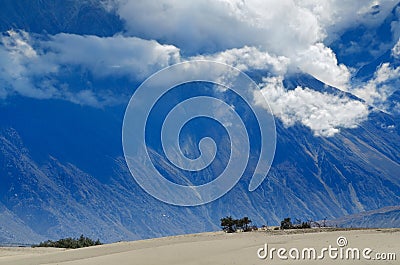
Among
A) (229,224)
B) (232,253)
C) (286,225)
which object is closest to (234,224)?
(229,224)

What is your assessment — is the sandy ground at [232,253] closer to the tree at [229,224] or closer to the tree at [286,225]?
the tree at [229,224]

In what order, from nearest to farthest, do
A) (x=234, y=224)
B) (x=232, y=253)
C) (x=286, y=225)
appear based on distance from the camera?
(x=232, y=253) → (x=286, y=225) → (x=234, y=224)

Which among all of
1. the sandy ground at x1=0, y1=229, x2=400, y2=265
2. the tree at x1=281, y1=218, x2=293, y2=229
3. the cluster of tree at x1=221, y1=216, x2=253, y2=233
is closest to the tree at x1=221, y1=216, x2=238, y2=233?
the cluster of tree at x1=221, y1=216, x2=253, y2=233

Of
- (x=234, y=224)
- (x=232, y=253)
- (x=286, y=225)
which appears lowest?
(x=232, y=253)

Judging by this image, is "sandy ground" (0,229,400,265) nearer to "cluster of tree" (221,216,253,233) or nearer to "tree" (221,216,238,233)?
"tree" (221,216,238,233)

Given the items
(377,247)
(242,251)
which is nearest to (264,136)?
(242,251)

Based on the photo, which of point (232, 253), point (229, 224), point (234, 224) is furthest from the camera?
point (234, 224)

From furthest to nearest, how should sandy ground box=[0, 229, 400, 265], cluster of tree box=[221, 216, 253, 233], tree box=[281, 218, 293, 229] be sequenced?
1. cluster of tree box=[221, 216, 253, 233]
2. tree box=[281, 218, 293, 229]
3. sandy ground box=[0, 229, 400, 265]

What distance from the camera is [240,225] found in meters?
58.8

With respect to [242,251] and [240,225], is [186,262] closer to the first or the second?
[242,251]

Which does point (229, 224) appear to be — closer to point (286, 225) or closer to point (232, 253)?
point (286, 225)

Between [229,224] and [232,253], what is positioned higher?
[229,224]

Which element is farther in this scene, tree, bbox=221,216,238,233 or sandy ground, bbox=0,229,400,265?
tree, bbox=221,216,238,233

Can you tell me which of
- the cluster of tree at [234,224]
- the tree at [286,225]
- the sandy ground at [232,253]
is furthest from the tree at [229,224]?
the sandy ground at [232,253]
